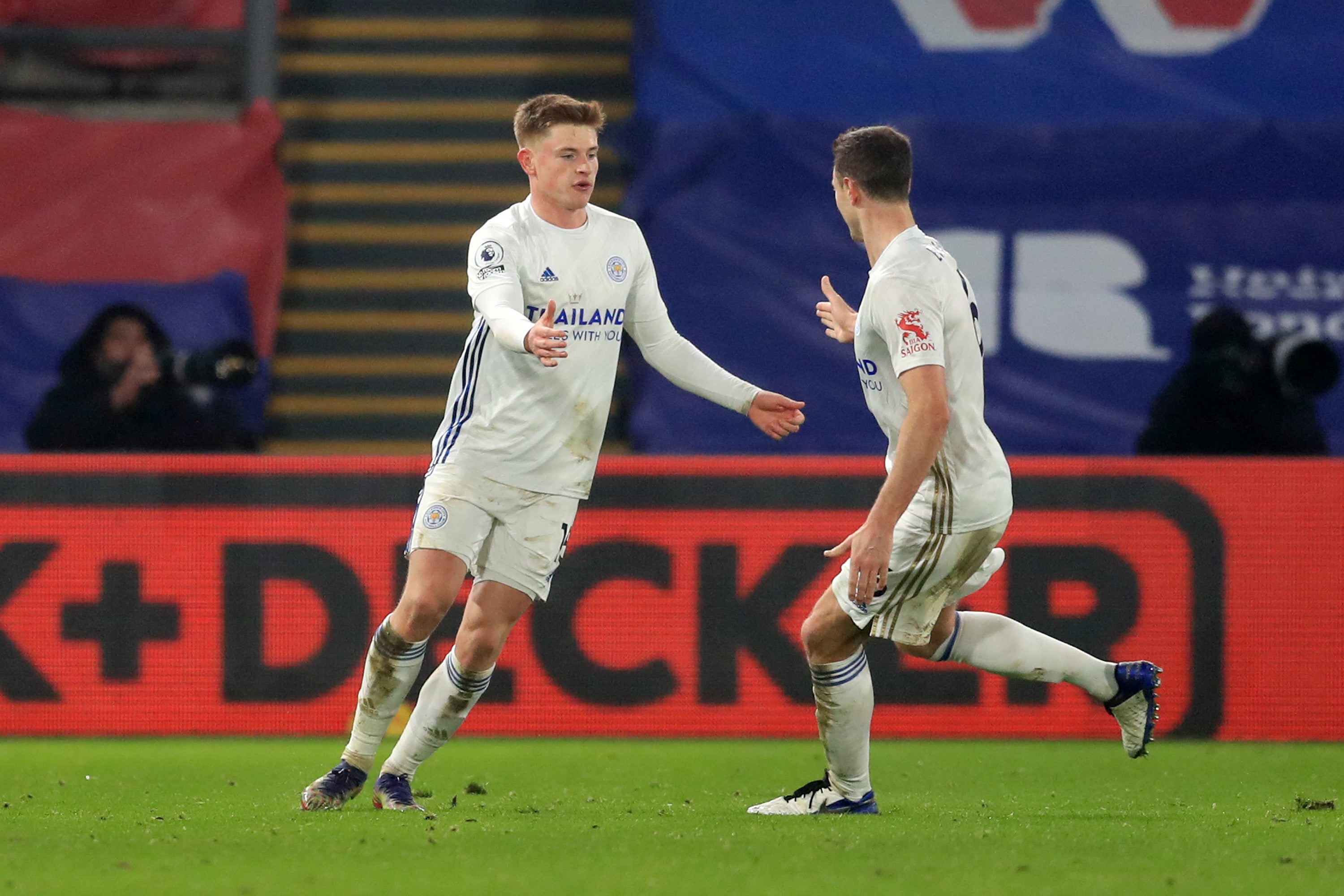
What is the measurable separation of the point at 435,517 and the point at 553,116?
3.81 ft

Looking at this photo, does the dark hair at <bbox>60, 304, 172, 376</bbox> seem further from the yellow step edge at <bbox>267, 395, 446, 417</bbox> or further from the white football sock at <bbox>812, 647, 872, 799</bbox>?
the white football sock at <bbox>812, 647, 872, 799</bbox>

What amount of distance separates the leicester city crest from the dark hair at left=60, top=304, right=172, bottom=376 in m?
5.20

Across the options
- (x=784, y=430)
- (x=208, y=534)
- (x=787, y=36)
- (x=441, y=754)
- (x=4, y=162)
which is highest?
(x=787, y=36)

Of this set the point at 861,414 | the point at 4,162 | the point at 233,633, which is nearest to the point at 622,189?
the point at 861,414

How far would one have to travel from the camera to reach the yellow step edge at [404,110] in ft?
40.0

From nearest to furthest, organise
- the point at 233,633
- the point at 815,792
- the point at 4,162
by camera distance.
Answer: the point at 815,792 → the point at 233,633 → the point at 4,162

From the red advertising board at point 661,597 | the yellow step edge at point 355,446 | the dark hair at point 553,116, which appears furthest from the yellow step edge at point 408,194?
the dark hair at point 553,116

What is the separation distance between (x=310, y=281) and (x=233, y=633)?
4151 mm

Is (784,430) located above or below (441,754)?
above

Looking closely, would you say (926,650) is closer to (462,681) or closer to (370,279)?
(462,681)

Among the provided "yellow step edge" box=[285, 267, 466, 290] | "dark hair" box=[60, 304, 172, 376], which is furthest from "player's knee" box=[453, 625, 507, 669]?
"yellow step edge" box=[285, 267, 466, 290]

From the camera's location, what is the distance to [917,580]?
5.27 m

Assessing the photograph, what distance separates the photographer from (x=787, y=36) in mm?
11609

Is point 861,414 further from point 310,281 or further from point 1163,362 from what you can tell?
point 310,281
